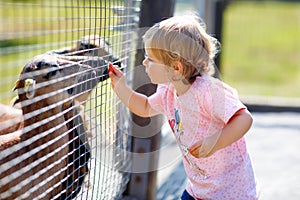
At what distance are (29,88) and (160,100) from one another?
1.97 ft

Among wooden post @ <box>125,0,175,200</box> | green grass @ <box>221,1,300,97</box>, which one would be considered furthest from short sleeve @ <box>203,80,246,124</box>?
green grass @ <box>221,1,300,97</box>

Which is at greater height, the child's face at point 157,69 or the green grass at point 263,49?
the child's face at point 157,69

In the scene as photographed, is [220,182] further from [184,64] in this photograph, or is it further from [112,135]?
[112,135]

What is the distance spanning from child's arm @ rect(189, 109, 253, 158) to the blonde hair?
0.98 ft

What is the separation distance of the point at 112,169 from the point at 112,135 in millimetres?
176

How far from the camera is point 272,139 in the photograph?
215 inches

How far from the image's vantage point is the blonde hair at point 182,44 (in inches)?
113

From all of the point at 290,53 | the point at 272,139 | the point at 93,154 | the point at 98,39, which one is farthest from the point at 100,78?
the point at 290,53

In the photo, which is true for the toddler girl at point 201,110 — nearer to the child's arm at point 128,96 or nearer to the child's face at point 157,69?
the child's face at point 157,69

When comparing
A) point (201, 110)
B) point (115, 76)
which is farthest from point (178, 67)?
point (115, 76)

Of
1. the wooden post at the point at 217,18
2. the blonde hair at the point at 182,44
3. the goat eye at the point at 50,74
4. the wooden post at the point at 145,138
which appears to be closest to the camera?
the blonde hair at the point at 182,44

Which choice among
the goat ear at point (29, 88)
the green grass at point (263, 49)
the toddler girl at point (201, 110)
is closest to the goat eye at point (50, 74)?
the goat ear at point (29, 88)

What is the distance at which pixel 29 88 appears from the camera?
2.91 m

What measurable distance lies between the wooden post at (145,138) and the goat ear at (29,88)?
918 mm
